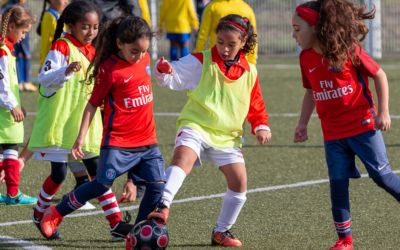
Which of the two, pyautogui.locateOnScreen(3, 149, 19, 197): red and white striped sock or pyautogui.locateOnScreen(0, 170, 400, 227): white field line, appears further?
pyautogui.locateOnScreen(3, 149, 19, 197): red and white striped sock

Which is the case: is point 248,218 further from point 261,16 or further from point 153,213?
point 261,16

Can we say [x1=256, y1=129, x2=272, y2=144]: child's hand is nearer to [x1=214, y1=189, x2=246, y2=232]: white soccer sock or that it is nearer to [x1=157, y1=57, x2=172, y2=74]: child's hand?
[x1=214, y1=189, x2=246, y2=232]: white soccer sock

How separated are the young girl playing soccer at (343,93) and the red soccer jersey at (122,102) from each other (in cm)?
108

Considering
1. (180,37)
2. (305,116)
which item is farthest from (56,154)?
(180,37)

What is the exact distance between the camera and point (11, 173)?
27.8 ft

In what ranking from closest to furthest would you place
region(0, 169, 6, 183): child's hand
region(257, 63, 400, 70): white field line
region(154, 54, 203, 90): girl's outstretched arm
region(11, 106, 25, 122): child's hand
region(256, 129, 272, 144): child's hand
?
region(154, 54, 203, 90): girl's outstretched arm, region(256, 129, 272, 144): child's hand, region(11, 106, 25, 122): child's hand, region(0, 169, 6, 183): child's hand, region(257, 63, 400, 70): white field line

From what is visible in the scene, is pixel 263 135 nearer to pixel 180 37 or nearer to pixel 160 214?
pixel 160 214

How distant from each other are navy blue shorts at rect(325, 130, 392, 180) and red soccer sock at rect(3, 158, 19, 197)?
9.89 feet

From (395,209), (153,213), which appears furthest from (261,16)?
(153,213)

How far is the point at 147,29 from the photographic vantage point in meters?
6.55

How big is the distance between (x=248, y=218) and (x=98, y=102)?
170cm

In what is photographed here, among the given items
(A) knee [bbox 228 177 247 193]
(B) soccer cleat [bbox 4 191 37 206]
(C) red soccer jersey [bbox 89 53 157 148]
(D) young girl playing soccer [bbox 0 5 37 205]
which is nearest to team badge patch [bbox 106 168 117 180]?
(C) red soccer jersey [bbox 89 53 157 148]

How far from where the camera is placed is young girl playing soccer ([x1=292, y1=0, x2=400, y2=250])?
632cm

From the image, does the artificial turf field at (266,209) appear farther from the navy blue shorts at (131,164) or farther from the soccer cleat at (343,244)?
the navy blue shorts at (131,164)
